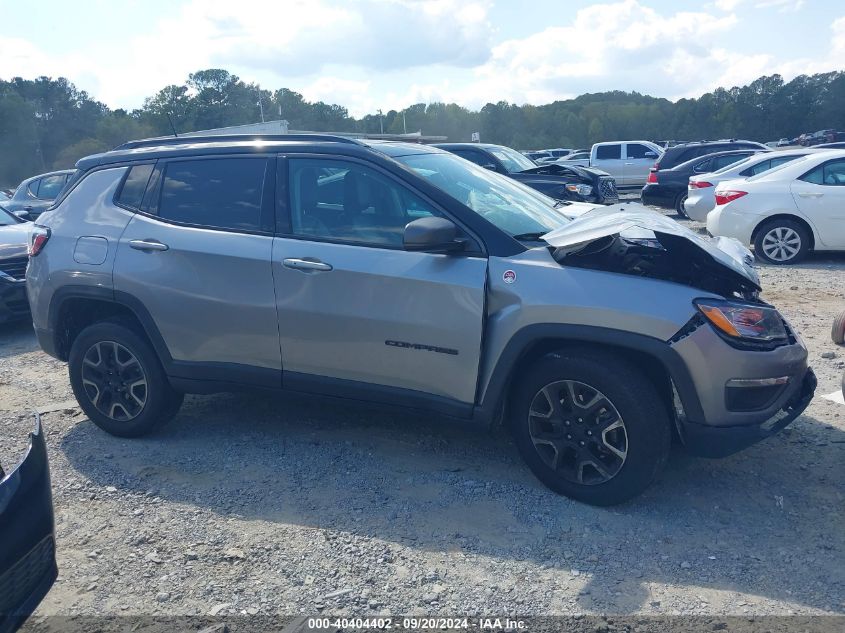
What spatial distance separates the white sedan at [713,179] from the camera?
42.3 ft

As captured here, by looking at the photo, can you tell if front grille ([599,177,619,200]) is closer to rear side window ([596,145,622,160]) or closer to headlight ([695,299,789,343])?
rear side window ([596,145,622,160])

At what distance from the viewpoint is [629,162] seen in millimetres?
23469

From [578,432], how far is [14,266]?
6.88 meters

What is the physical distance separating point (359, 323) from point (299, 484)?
98 cm

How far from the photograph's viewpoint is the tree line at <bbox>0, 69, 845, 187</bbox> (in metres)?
36.2

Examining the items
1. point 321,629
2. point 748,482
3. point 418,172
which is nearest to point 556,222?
point 418,172

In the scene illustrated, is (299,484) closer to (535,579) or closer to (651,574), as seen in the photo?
(535,579)

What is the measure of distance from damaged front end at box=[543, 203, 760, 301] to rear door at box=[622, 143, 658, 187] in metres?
20.6

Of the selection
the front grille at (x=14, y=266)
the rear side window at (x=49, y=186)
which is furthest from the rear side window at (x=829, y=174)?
the rear side window at (x=49, y=186)

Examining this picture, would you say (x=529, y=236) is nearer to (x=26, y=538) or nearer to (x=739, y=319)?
(x=739, y=319)

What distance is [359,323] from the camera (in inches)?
161

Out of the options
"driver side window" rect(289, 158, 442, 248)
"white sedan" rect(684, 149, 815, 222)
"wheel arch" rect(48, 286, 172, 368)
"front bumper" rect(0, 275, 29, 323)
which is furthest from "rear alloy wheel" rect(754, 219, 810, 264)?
"front bumper" rect(0, 275, 29, 323)

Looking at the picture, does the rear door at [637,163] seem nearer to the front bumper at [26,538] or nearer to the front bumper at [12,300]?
the front bumper at [12,300]

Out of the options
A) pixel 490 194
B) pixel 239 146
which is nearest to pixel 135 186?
pixel 239 146
